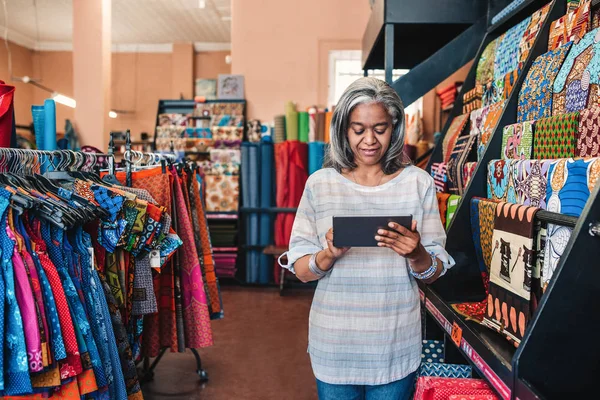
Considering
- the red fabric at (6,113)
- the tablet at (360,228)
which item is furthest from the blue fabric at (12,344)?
the tablet at (360,228)

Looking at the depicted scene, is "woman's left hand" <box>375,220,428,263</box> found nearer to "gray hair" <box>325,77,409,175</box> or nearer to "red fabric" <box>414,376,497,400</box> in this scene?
"gray hair" <box>325,77,409,175</box>

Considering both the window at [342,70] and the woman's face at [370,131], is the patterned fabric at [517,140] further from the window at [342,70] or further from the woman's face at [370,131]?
the window at [342,70]

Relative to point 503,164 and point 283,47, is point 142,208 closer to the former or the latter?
point 503,164

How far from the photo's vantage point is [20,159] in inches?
84.0

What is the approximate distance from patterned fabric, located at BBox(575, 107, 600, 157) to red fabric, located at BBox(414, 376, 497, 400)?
76 centimetres

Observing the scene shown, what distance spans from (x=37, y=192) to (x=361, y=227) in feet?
4.02

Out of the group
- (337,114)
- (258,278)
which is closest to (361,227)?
(337,114)

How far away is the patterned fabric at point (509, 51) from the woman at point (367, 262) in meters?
1.21

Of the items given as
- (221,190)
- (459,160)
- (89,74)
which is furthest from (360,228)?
(89,74)

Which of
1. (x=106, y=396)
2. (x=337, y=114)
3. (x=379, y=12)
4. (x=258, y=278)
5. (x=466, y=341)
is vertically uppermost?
(x=379, y=12)

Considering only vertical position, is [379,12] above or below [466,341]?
above

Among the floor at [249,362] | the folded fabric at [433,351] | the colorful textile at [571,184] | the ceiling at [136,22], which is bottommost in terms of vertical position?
the floor at [249,362]

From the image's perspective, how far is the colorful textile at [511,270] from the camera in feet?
5.02

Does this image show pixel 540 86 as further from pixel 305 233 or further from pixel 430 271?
pixel 305 233
